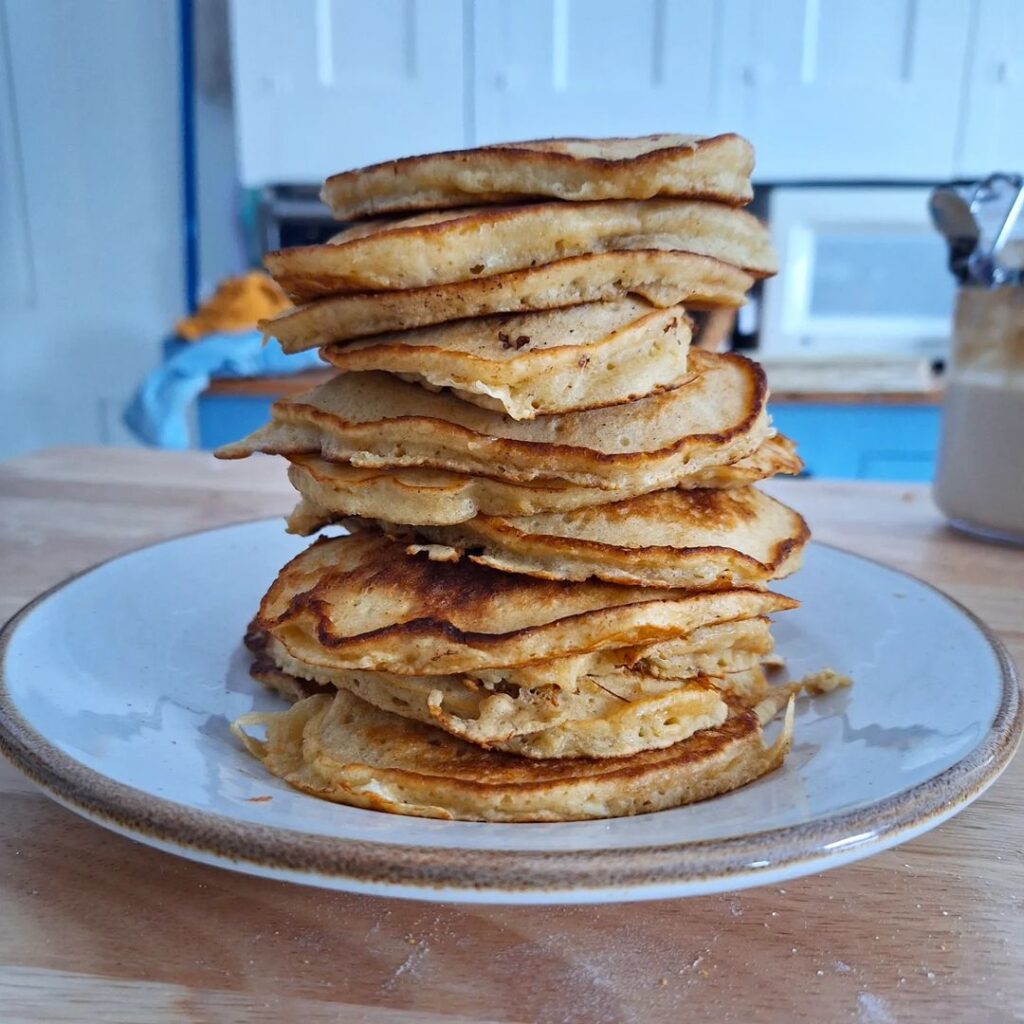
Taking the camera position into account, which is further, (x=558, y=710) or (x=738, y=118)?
(x=738, y=118)

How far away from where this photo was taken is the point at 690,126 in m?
3.53

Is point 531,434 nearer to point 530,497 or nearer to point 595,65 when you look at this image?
point 530,497

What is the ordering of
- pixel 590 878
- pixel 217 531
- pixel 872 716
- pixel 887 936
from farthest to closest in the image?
pixel 217 531
pixel 872 716
pixel 887 936
pixel 590 878

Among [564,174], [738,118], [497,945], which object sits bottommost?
[497,945]

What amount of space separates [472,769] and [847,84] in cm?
352

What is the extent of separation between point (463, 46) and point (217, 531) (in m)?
2.89

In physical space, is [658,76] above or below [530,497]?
above

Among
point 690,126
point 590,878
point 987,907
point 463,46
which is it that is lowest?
point 987,907

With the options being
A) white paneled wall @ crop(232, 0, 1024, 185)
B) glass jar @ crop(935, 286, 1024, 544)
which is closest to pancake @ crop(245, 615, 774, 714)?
glass jar @ crop(935, 286, 1024, 544)

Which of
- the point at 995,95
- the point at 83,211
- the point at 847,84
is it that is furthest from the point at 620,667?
the point at 83,211

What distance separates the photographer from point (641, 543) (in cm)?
73

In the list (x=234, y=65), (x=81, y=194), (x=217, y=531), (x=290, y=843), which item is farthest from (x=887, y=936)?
(x=81, y=194)

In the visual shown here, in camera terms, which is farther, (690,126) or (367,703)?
→ (690,126)

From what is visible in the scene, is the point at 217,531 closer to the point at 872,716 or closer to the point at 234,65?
the point at 872,716
